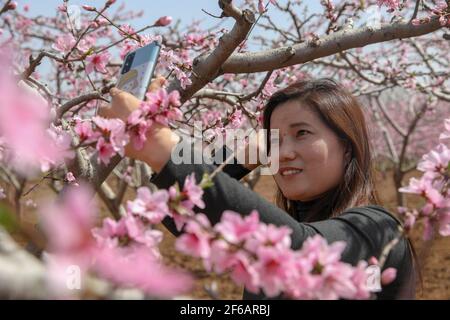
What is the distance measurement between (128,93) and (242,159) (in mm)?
596

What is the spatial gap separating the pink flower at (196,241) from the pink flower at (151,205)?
0.10 meters

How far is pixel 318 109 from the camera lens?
1623 mm

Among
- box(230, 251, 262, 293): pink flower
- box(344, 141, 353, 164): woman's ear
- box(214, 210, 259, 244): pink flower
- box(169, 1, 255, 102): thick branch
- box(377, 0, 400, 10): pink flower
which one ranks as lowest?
box(230, 251, 262, 293): pink flower

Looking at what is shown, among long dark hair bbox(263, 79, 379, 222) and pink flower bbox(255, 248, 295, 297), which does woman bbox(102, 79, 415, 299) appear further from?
pink flower bbox(255, 248, 295, 297)

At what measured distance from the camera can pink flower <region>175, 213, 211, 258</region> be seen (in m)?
0.80

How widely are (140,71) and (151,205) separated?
1.34 ft

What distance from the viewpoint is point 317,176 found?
5.18ft

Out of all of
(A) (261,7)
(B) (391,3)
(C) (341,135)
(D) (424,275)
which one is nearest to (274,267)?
(C) (341,135)

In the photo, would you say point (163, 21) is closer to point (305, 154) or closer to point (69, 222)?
point (305, 154)

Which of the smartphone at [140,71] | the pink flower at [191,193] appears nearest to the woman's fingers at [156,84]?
the smartphone at [140,71]

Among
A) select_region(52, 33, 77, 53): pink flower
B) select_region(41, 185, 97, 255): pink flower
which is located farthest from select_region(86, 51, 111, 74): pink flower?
select_region(41, 185, 97, 255): pink flower

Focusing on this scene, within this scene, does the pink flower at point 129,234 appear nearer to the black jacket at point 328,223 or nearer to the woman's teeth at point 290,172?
the black jacket at point 328,223

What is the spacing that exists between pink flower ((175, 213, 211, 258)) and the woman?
244mm
